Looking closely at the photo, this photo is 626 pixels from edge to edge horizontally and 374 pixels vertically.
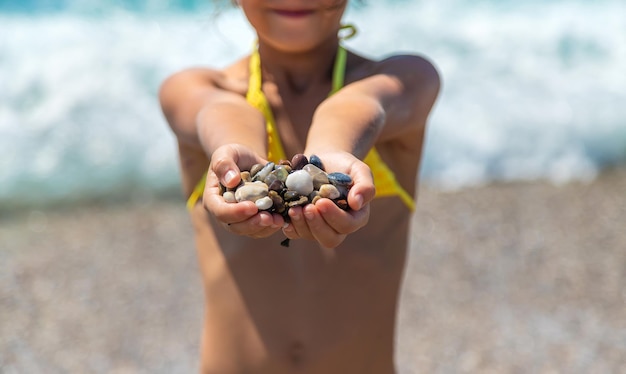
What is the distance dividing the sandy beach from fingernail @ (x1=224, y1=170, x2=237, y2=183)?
248cm

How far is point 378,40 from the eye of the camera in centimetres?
768

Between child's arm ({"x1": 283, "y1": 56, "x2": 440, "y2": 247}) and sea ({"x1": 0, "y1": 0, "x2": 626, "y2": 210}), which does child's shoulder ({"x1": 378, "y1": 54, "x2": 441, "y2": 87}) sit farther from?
sea ({"x1": 0, "y1": 0, "x2": 626, "y2": 210})

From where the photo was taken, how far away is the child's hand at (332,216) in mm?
1314

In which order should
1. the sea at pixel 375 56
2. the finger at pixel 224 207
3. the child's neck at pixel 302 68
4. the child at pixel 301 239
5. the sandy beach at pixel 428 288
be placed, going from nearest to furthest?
the finger at pixel 224 207 < the child at pixel 301 239 < the child's neck at pixel 302 68 < the sandy beach at pixel 428 288 < the sea at pixel 375 56

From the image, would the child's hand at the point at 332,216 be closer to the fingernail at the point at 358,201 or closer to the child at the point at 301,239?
the fingernail at the point at 358,201

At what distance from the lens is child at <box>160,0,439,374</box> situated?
1828 mm

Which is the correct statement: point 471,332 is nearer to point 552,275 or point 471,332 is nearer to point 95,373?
point 552,275

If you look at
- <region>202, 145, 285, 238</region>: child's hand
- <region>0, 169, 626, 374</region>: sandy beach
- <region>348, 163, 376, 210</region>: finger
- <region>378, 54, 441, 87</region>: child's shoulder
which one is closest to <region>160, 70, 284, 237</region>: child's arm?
<region>202, 145, 285, 238</region>: child's hand

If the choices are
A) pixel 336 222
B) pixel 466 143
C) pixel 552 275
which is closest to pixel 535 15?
pixel 466 143

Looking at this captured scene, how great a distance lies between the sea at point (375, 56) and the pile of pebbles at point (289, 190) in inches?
164

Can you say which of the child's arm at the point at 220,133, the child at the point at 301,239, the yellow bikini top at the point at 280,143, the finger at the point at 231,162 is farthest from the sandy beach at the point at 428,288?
the finger at the point at 231,162

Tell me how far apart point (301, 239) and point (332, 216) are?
2.03ft

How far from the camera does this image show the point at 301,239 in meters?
1.93

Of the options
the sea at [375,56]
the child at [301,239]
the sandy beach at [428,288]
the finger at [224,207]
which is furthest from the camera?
the sea at [375,56]
